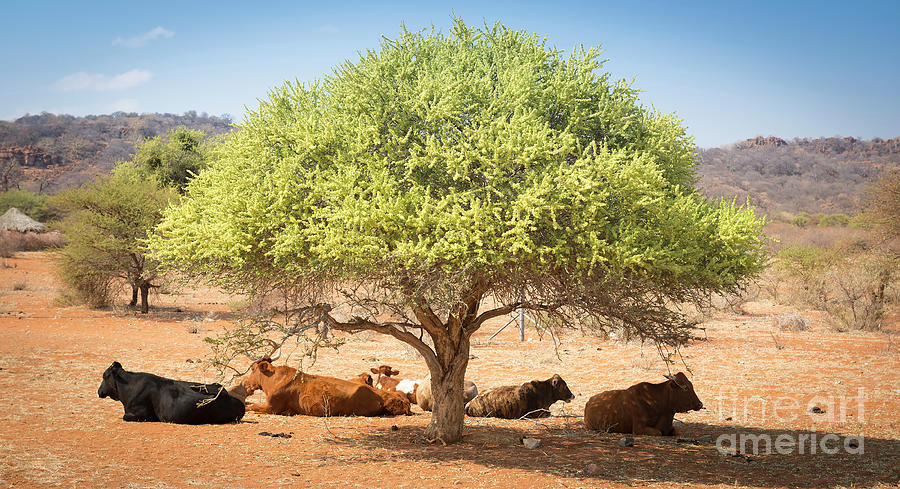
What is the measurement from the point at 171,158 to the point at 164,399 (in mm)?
27769

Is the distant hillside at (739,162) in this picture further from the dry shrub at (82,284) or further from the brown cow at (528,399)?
the brown cow at (528,399)

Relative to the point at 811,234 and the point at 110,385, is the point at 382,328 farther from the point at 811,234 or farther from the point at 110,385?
the point at 811,234

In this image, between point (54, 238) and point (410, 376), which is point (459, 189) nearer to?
point (410, 376)

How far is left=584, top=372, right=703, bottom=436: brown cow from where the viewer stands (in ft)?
33.1

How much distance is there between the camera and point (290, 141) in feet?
28.2

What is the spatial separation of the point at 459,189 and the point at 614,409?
4579 mm

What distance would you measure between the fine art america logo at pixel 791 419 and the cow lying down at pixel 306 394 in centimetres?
571

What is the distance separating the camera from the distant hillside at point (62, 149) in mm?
91188

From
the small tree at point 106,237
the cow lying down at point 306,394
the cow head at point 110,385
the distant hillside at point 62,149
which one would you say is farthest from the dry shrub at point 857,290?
the distant hillside at point 62,149

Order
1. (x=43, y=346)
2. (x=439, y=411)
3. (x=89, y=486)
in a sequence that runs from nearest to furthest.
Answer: (x=89, y=486) → (x=439, y=411) → (x=43, y=346)

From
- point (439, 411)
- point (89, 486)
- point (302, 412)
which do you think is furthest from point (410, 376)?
point (89, 486)

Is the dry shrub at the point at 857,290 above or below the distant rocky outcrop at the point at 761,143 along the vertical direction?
below

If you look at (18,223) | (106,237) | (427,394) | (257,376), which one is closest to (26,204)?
(18,223)

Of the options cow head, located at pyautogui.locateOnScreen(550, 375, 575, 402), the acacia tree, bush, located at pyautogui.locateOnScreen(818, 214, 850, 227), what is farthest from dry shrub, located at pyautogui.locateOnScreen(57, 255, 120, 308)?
bush, located at pyautogui.locateOnScreen(818, 214, 850, 227)
